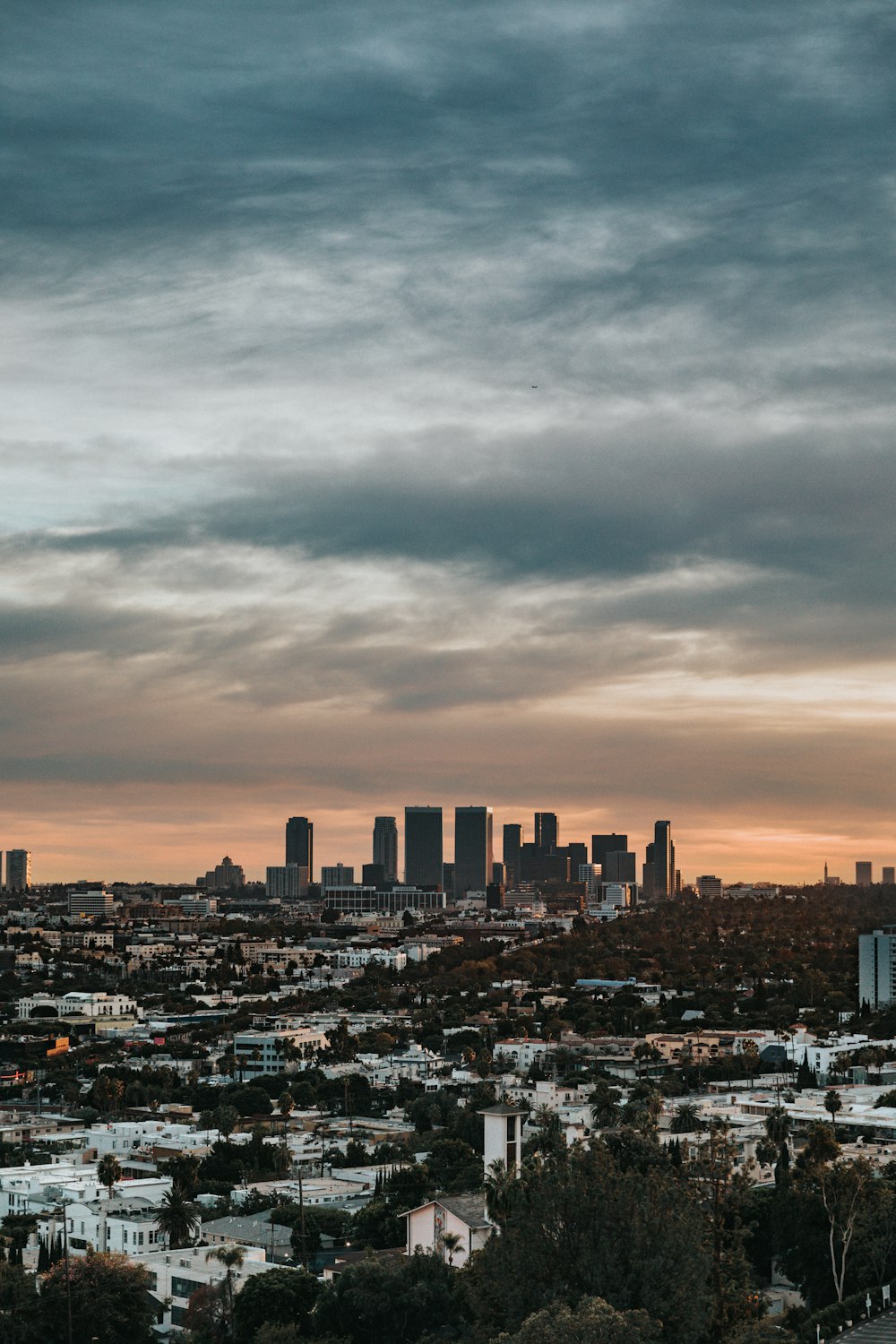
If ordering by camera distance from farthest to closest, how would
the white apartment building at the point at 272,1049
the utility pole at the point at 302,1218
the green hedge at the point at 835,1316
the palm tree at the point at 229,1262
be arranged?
the white apartment building at the point at 272,1049 < the utility pole at the point at 302,1218 < the palm tree at the point at 229,1262 < the green hedge at the point at 835,1316

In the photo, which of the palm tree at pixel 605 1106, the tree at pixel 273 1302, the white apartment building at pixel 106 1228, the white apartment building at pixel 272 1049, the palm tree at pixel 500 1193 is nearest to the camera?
the palm tree at pixel 500 1193

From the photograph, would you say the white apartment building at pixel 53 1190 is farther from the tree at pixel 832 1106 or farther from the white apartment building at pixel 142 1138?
the tree at pixel 832 1106

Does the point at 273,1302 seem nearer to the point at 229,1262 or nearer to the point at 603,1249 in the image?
the point at 229,1262

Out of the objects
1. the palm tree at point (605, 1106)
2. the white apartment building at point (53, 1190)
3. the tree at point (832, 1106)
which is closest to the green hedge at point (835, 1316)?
the white apartment building at point (53, 1190)

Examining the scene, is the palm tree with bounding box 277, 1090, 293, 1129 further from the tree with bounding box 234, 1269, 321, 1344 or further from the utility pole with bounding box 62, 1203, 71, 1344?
the tree with bounding box 234, 1269, 321, 1344

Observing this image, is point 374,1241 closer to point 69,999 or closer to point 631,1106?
point 631,1106

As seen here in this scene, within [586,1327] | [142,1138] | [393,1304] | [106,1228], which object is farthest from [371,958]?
[586,1327]
